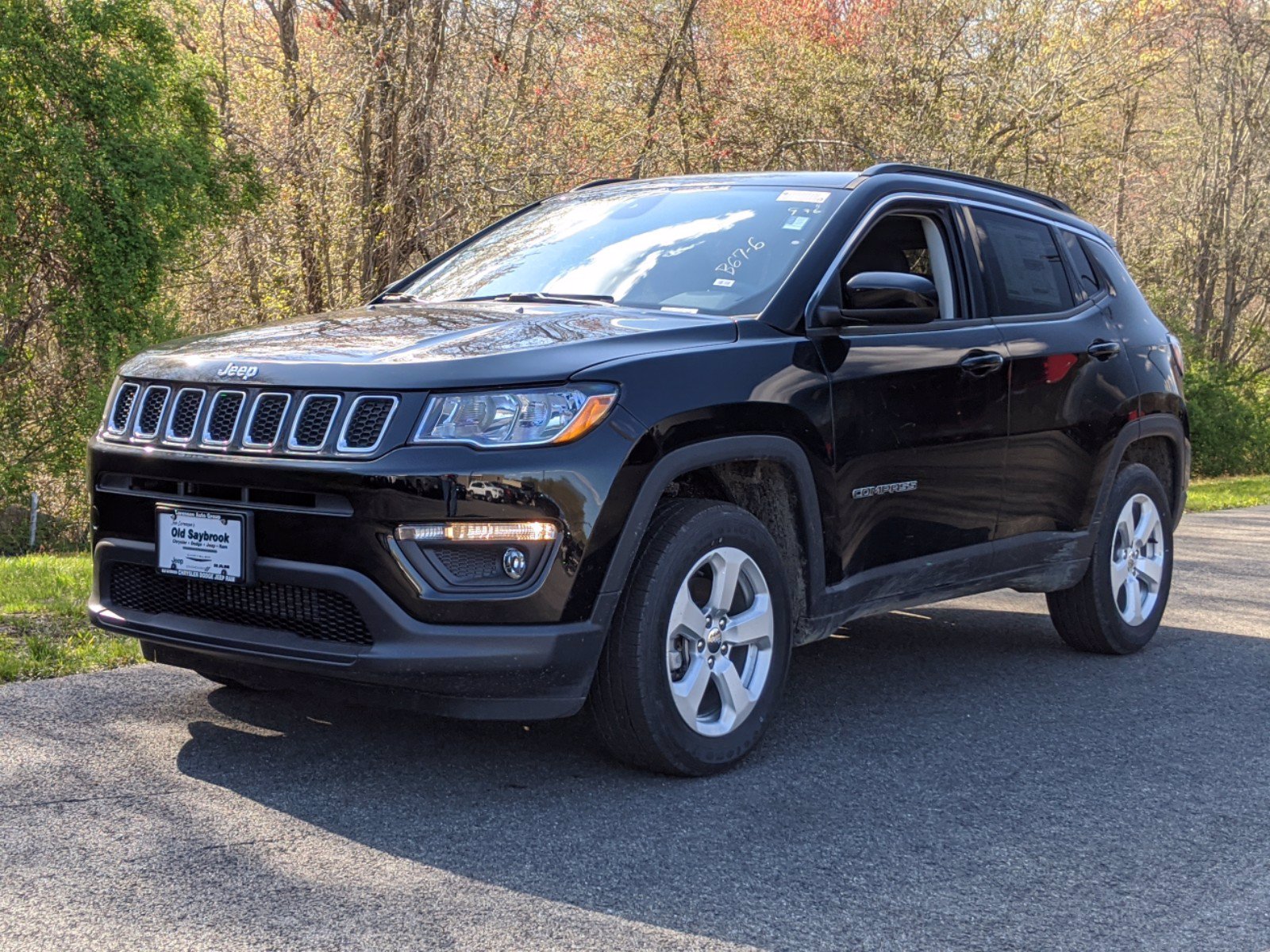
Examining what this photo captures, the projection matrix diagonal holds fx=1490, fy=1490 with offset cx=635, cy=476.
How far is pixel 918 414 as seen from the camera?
5.25 meters

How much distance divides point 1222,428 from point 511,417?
25.7m

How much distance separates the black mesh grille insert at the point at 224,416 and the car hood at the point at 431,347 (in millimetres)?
51

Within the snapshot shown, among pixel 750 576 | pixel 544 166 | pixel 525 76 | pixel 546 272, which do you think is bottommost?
pixel 750 576

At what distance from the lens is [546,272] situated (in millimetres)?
5434

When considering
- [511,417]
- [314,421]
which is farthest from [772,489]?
[314,421]

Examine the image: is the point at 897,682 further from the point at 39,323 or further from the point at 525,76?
the point at 525,76

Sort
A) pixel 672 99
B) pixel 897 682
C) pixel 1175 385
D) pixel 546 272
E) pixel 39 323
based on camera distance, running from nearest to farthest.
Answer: pixel 546 272, pixel 897 682, pixel 1175 385, pixel 39 323, pixel 672 99

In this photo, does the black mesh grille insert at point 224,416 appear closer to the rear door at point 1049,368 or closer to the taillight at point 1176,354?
the rear door at point 1049,368

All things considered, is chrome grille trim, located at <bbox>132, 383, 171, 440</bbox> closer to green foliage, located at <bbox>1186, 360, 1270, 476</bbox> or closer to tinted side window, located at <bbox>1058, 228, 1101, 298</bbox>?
tinted side window, located at <bbox>1058, 228, 1101, 298</bbox>

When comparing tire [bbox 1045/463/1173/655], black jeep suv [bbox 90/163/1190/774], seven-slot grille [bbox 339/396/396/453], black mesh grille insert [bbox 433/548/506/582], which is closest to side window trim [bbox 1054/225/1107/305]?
black jeep suv [bbox 90/163/1190/774]

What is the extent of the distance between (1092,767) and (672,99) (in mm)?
13602

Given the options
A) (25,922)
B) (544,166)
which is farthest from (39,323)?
(25,922)

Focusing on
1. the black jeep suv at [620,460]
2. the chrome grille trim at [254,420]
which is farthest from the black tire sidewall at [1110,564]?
the chrome grille trim at [254,420]

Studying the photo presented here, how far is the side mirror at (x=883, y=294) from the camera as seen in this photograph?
4898 millimetres
